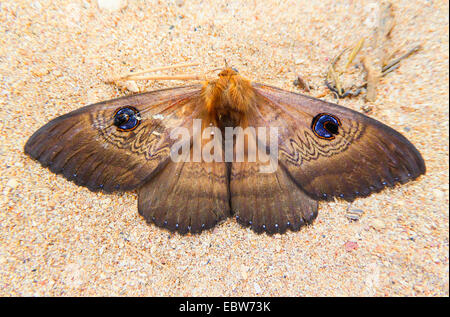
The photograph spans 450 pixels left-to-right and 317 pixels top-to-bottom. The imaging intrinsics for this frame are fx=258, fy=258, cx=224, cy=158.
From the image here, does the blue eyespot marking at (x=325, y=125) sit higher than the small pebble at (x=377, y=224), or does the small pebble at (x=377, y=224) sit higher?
the blue eyespot marking at (x=325, y=125)

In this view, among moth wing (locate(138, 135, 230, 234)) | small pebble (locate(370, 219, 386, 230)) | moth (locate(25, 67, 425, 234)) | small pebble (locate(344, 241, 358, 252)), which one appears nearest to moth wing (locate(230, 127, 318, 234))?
moth (locate(25, 67, 425, 234))

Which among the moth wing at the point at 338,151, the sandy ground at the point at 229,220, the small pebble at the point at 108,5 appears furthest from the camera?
the small pebble at the point at 108,5

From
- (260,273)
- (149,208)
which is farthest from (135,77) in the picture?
(260,273)

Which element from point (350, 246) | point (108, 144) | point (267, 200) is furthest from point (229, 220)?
point (108, 144)

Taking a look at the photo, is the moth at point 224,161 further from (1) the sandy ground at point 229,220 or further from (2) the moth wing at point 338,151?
(1) the sandy ground at point 229,220

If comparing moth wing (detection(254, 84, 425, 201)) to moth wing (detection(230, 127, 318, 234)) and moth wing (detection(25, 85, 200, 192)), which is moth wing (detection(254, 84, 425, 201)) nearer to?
moth wing (detection(230, 127, 318, 234))

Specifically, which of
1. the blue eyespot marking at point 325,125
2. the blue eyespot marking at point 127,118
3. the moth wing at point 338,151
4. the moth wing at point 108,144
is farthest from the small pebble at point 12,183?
the blue eyespot marking at point 325,125

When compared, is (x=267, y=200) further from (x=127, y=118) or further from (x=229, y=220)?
(x=127, y=118)
